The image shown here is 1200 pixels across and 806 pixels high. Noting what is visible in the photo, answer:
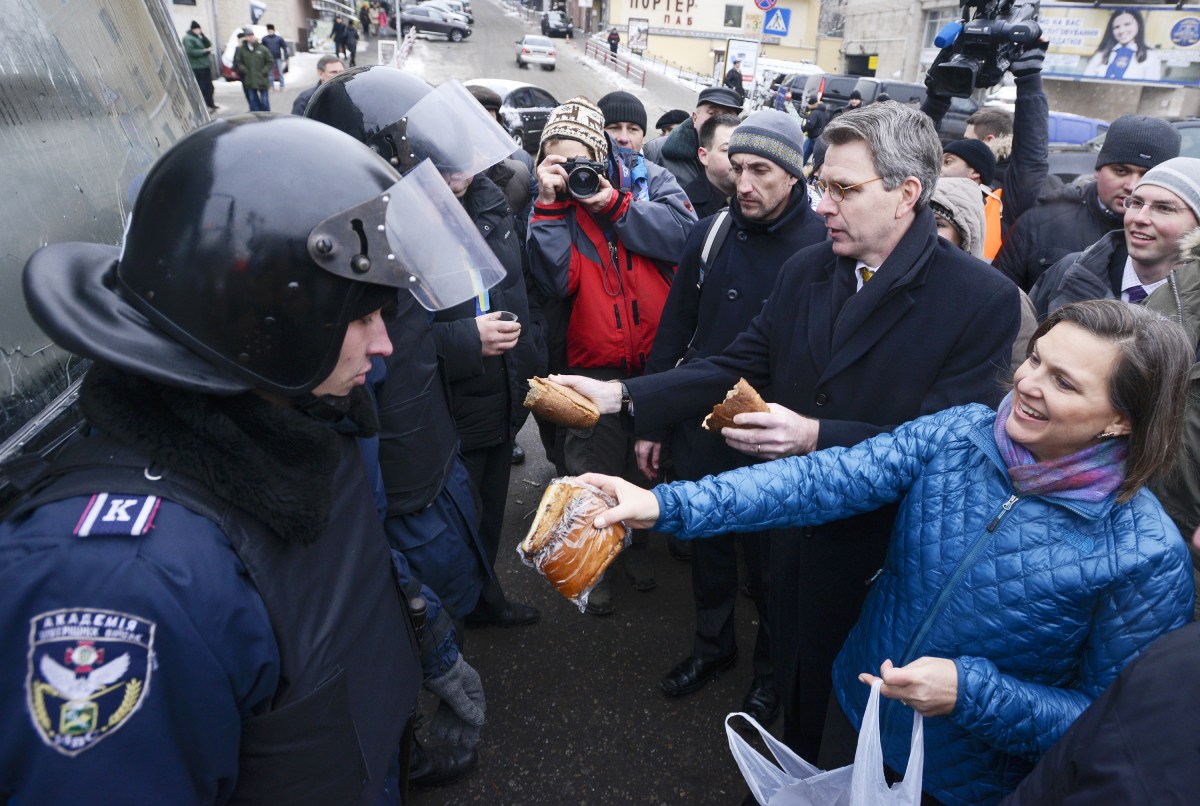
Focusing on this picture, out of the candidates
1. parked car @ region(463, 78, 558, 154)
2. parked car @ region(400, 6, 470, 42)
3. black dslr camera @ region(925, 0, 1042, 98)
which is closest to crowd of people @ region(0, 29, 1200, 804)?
black dslr camera @ region(925, 0, 1042, 98)

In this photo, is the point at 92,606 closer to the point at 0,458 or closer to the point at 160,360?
the point at 160,360

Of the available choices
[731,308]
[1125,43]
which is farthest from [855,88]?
[1125,43]

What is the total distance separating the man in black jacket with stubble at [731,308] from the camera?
2.83 m

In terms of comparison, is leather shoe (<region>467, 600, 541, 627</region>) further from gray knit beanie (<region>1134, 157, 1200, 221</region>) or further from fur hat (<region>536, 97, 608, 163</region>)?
gray knit beanie (<region>1134, 157, 1200, 221</region>)

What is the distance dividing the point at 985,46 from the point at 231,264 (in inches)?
165

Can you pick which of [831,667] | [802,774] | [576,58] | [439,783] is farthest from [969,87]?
[576,58]

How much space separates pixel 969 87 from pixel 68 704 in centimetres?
449

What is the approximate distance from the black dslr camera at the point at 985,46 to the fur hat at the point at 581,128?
6.15ft

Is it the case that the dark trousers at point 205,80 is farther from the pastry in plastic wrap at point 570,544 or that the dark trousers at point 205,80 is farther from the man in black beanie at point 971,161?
the pastry in plastic wrap at point 570,544

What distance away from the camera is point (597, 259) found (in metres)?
3.40

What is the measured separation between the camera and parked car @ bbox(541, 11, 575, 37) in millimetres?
42375

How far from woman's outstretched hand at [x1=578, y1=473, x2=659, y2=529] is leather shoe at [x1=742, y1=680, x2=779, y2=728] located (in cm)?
159

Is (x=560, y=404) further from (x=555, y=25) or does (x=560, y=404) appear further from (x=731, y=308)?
(x=555, y=25)

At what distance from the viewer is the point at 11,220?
1.35m
